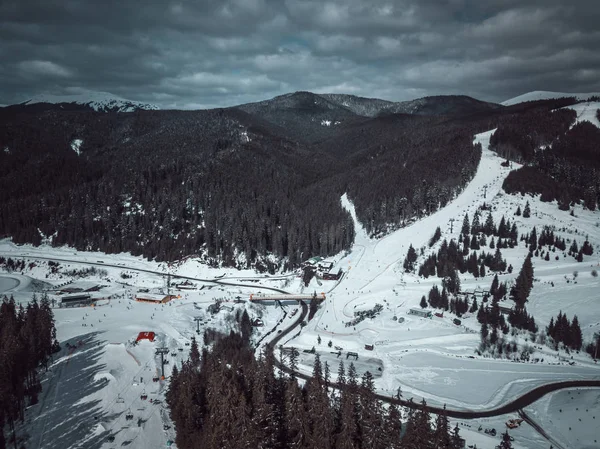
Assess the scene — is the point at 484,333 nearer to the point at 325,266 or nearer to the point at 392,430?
the point at 392,430

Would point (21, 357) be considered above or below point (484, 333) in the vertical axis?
above

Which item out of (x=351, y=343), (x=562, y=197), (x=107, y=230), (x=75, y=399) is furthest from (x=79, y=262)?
(x=562, y=197)

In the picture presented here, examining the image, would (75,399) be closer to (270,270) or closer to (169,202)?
(270,270)

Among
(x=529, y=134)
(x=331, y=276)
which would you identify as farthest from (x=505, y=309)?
(x=529, y=134)

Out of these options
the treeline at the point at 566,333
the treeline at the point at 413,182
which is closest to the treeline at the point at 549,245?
the treeline at the point at 566,333

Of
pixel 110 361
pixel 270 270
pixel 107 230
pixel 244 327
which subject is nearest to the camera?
pixel 110 361

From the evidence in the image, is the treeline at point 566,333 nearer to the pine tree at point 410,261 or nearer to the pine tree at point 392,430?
the pine tree at point 410,261

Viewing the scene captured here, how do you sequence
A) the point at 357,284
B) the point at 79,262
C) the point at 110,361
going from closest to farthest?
1. the point at 110,361
2. the point at 357,284
3. the point at 79,262
